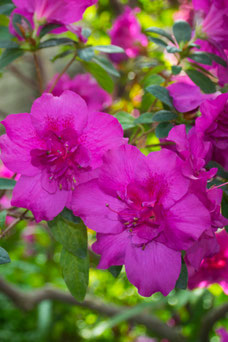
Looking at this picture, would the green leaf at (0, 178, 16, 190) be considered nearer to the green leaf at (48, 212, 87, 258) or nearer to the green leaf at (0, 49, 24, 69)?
the green leaf at (48, 212, 87, 258)

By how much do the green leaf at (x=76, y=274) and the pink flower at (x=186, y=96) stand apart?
0.31m

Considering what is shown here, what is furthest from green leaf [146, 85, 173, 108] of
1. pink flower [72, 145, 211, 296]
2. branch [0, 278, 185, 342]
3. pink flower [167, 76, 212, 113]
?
branch [0, 278, 185, 342]

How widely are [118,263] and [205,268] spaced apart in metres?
0.61

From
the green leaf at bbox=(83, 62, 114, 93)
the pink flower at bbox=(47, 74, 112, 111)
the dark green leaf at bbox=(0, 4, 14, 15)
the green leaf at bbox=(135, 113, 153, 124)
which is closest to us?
the green leaf at bbox=(135, 113, 153, 124)

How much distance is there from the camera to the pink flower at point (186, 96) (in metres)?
0.75

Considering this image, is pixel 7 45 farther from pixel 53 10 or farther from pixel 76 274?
pixel 76 274

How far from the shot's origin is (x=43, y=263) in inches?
117

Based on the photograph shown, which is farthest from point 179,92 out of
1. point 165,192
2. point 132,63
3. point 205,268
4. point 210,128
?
point 132,63

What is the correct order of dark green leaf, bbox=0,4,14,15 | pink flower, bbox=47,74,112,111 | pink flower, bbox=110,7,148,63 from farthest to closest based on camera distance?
1. pink flower, bbox=110,7,148,63
2. pink flower, bbox=47,74,112,111
3. dark green leaf, bbox=0,4,14,15

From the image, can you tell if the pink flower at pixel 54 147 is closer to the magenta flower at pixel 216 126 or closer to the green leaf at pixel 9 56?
the magenta flower at pixel 216 126

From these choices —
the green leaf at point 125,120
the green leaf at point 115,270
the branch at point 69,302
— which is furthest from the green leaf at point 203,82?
the branch at point 69,302

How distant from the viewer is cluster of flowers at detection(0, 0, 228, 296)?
23.0 inches

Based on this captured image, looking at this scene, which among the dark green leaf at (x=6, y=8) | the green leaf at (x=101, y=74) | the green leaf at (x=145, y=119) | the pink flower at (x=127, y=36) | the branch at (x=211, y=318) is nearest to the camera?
the green leaf at (x=145, y=119)

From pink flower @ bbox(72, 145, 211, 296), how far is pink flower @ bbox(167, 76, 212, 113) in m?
0.20
